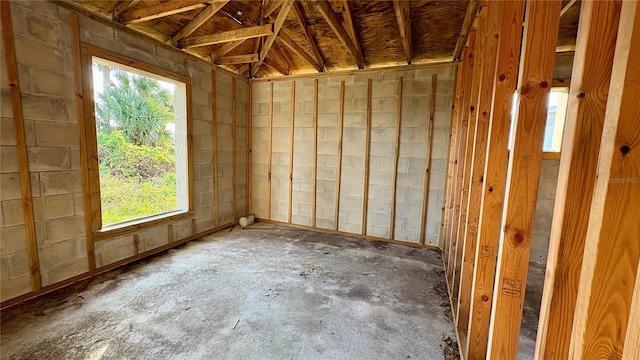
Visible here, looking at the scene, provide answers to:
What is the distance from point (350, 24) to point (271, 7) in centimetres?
99

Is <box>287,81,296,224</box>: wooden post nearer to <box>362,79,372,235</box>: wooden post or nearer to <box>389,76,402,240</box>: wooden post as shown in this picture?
<box>362,79,372,235</box>: wooden post

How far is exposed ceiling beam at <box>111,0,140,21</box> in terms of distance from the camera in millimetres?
2641

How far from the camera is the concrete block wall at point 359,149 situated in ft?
12.3

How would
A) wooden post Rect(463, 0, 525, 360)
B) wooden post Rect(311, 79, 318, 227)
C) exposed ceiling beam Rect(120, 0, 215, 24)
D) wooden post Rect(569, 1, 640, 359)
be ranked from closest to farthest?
wooden post Rect(569, 1, 640, 359) → wooden post Rect(463, 0, 525, 360) → exposed ceiling beam Rect(120, 0, 215, 24) → wooden post Rect(311, 79, 318, 227)

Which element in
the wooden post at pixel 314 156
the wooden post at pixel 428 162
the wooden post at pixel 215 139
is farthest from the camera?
the wooden post at pixel 314 156

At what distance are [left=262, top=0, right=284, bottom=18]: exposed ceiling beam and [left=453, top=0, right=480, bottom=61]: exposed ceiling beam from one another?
201 cm

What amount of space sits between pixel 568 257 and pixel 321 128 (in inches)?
150

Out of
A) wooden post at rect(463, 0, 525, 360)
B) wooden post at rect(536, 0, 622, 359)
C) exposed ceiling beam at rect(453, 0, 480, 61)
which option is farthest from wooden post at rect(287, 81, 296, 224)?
wooden post at rect(536, 0, 622, 359)

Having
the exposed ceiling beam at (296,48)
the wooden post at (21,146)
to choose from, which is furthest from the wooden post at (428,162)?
the wooden post at (21,146)

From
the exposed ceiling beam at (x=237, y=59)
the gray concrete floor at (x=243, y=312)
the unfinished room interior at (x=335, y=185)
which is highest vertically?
the exposed ceiling beam at (x=237, y=59)

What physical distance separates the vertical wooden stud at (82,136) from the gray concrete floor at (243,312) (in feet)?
1.23

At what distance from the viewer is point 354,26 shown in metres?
3.34

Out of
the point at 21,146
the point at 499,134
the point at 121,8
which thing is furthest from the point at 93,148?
the point at 499,134

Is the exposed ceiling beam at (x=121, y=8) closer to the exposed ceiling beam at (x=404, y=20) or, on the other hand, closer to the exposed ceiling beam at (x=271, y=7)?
the exposed ceiling beam at (x=271, y=7)
